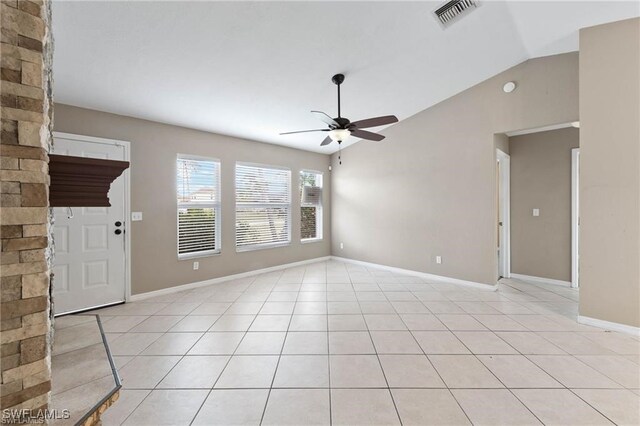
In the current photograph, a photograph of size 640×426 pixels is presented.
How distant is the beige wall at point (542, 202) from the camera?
395 centimetres

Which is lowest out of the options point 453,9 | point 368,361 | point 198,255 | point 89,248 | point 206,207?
point 368,361

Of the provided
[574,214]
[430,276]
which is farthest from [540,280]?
[430,276]

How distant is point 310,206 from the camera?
586cm

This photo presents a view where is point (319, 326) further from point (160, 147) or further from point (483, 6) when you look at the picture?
point (483, 6)

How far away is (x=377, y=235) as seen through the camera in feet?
17.1

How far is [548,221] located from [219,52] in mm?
5230

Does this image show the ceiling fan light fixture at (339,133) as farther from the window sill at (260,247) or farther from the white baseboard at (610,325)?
the white baseboard at (610,325)

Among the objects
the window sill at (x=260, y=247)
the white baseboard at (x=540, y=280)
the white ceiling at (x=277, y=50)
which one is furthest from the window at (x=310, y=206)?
the white baseboard at (x=540, y=280)

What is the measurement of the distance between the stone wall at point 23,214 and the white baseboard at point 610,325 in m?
4.21

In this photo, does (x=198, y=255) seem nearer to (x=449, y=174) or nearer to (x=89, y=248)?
(x=89, y=248)

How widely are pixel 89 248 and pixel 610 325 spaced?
5.94 m

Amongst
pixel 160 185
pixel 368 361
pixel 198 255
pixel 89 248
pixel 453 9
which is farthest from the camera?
pixel 198 255

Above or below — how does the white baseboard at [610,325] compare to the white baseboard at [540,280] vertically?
below

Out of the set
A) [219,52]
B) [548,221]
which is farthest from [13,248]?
[548,221]
